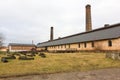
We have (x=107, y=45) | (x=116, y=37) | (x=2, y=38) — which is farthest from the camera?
(x=2, y=38)

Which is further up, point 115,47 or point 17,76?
point 115,47

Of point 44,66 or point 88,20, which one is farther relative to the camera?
point 88,20

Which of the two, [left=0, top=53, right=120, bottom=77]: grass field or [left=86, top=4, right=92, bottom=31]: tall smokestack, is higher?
[left=86, top=4, right=92, bottom=31]: tall smokestack

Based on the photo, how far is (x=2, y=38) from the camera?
71.6 meters

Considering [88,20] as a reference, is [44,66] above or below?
below

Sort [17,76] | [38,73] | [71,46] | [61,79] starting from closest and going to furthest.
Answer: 1. [61,79]
2. [17,76]
3. [38,73]
4. [71,46]

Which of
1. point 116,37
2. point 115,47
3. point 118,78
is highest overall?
point 116,37

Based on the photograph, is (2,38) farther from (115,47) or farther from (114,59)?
(114,59)

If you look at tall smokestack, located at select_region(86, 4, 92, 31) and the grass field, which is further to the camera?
tall smokestack, located at select_region(86, 4, 92, 31)

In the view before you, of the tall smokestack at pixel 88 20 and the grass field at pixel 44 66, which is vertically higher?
the tall smokestack at pixel 88 20

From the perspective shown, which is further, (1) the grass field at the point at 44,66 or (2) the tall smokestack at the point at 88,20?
(2) the tall smokestack at the point at 88,20

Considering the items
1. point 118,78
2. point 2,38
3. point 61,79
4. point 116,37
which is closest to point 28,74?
point 61,79

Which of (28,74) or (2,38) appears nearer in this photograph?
(28,74)

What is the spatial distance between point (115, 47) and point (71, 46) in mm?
17455
